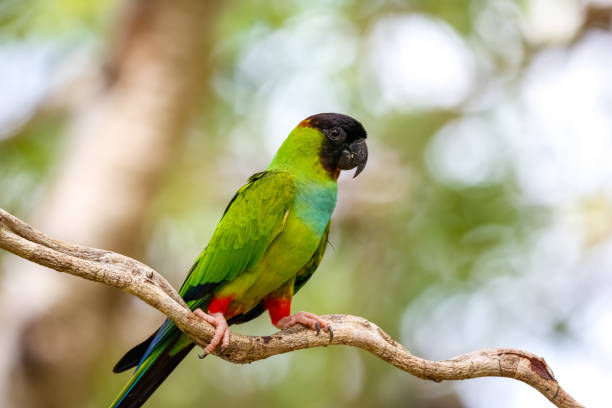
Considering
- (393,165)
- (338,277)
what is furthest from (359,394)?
(393,165)

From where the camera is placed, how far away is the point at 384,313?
843 cm

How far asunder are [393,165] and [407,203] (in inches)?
28.7

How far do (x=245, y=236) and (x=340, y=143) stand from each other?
963 mm

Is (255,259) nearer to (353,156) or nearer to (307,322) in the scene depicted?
(307,322)

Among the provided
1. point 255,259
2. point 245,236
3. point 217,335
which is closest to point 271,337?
point 217,335

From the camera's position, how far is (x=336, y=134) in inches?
182

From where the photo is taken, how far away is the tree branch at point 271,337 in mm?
2895

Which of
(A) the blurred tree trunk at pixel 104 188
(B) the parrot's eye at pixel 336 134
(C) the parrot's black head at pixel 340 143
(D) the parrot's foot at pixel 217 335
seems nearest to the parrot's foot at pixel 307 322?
(D) the parrot's foot at pixel 217 335

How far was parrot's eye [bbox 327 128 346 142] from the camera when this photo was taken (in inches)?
181

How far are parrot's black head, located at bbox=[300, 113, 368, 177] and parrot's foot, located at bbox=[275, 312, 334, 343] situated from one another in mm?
1015

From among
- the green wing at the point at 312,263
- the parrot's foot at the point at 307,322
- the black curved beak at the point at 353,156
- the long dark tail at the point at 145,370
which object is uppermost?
the black curved beak at the point at 353,156

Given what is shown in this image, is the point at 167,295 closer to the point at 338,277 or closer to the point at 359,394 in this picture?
the point at 359,394

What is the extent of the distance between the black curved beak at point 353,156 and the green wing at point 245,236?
1.51ft

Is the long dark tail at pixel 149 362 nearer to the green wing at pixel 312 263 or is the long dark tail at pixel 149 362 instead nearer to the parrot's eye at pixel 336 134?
the green wing at pixel 312 263
